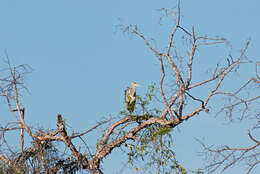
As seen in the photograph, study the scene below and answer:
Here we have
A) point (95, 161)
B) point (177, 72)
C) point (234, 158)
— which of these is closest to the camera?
point (234, 158)

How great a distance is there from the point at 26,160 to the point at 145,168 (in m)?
1.95

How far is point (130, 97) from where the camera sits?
31.7 feet

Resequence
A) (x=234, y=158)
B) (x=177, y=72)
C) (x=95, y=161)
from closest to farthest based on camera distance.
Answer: (x=234, y=158) < (x=177, y=72) < (x=95, y=161)

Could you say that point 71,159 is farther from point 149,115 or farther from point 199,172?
point 199,172

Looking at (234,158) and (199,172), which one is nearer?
(234,158)

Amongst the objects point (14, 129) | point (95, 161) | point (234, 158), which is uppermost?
point (14, 129)

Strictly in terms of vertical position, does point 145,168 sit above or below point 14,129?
below

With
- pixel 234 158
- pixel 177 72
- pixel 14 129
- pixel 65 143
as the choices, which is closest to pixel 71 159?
pixel 65 143

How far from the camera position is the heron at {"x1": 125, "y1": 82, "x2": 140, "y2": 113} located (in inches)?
365

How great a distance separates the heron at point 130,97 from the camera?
30.4ft

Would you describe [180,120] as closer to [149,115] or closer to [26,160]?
[149,115]

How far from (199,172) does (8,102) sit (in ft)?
10.5

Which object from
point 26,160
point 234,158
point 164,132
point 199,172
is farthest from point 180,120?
point 26,160

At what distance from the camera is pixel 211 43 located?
789 cm
